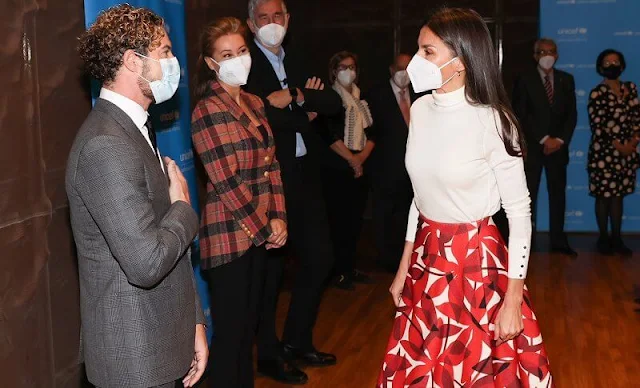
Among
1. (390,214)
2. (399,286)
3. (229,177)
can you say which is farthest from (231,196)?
(390,214)

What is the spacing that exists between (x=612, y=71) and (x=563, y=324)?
330 centimetres

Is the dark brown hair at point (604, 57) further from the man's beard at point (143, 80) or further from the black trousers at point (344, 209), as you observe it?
the man's beard at point (143, 80)

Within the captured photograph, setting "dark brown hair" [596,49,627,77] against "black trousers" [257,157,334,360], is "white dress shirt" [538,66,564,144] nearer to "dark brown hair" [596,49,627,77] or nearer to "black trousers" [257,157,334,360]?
"dark brown hair" [596,49,627,77]

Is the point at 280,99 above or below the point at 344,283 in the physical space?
above

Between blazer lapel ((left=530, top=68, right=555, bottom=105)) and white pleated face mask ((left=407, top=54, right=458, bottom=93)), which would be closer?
white pleated face mask ((left=407, top=54, right=458, bottom=93))

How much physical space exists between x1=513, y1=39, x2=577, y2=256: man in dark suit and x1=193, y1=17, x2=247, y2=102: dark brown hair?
4.87m

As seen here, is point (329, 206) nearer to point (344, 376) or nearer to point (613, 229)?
point (344, 376)

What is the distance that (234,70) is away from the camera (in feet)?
13.0

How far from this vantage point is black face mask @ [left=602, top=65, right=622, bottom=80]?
8.45 metres

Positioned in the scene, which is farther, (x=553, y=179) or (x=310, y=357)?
(x=553, y=179)

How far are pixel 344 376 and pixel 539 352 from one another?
2174mm

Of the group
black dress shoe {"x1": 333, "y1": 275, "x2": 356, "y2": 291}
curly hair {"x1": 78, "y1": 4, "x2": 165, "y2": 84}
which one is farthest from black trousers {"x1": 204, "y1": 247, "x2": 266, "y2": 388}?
black dress shoe {"x1": 333, "y1": 275, "x2": 356, "y2": 291}

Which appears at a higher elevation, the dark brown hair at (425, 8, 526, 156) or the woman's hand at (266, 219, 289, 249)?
the dark brown hair at (425, 8, 526, 156)

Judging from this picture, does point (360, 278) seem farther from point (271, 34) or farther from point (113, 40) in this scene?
point (113, 40)
